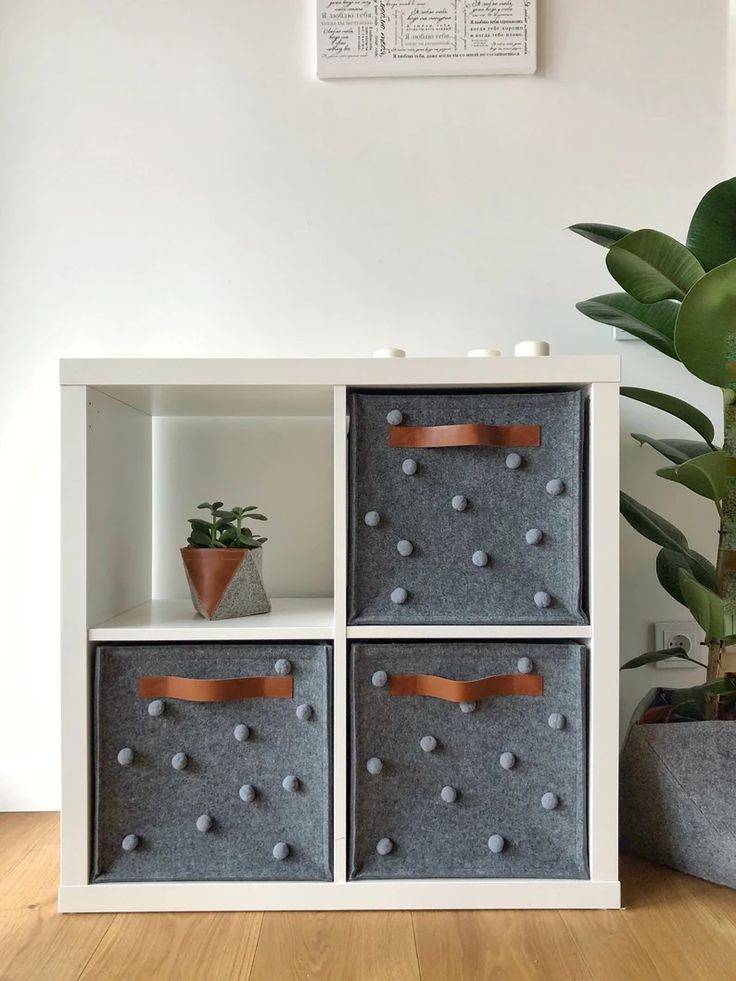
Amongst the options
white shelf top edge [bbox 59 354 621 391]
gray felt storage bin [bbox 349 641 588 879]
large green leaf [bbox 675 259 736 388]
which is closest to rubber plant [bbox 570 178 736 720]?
large green leaf [bbox 675 259 736 388]

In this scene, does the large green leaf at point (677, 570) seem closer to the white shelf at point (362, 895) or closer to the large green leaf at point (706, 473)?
the large green leaf at point (706, 473)

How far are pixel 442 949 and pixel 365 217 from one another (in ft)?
3.76

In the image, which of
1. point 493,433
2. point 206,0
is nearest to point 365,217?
point 206,0

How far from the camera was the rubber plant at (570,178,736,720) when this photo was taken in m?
1.04

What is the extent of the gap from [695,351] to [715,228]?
0.64 feet

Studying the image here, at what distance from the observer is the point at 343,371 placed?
1039 millimetres

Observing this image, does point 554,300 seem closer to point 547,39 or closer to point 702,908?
point 547,39

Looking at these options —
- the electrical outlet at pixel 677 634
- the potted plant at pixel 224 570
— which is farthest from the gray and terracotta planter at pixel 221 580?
the electrical outlet at pixel 677 634

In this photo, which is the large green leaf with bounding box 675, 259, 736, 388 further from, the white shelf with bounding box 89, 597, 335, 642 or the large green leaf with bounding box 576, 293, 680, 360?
the white shelf with bounding box 89, 597, 335, 642

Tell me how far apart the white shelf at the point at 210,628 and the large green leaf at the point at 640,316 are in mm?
648

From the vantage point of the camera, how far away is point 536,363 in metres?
1.04

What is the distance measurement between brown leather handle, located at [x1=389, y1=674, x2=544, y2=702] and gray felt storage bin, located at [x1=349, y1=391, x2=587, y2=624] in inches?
2.9

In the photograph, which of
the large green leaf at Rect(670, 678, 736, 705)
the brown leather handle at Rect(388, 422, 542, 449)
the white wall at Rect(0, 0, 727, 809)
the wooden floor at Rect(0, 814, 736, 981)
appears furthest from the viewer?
the white wall at Rect(0, 0, 727, 809)

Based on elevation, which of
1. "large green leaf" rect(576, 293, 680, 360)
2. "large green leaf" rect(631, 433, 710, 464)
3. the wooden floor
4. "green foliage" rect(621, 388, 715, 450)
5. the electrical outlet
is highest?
"large green leaf" rect(576, 293, 680, 360)
